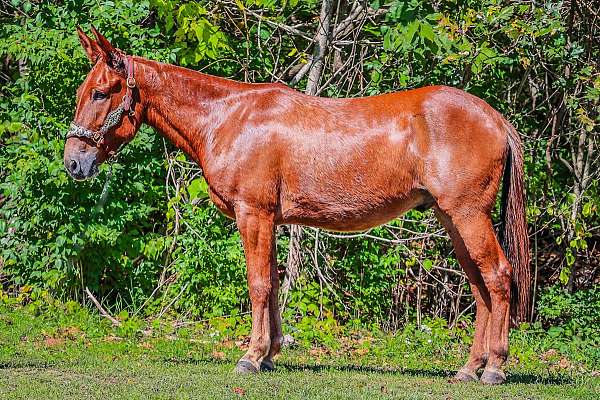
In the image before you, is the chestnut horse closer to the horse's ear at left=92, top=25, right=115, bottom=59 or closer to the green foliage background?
the horse's ear at left=92, top=25, right=115, bottom=59

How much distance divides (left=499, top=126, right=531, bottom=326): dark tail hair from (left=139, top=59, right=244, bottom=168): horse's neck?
2.21m

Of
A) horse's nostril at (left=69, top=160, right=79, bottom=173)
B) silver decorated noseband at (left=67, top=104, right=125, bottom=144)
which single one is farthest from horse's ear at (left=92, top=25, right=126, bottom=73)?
horse's nostril at (left=69, top=160, right=79, bottom=173)

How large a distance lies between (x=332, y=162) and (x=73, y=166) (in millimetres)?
2027

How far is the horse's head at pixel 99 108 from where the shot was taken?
7.25 metres

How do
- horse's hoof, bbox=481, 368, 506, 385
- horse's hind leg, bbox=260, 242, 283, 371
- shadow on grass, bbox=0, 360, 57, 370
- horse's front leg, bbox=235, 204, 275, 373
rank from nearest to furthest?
horse's hoof, bbox=481, 368, 506, 385 < horse's front leg, bbox=235, 204, 275, 373 < horse's hind leg, bbox=260, 242, 283, 371 < shadow on grass, bbox=0, 360, 57, 370

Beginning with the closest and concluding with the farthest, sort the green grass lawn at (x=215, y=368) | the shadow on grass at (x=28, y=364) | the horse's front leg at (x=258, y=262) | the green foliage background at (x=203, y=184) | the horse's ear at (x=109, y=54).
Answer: the green grass lawn at (x=215, y=368)
the horse's front leg at (x=258, y=262)
the horse's ear at (x=109, y=54)
the shadow on grass at (x=28, y=364)
the green foliage background at (x=203, y=184)

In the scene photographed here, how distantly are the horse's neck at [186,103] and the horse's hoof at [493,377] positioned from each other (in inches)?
107

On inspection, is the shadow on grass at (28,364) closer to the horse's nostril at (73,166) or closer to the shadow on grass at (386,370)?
the shadow on grass at (386,370)

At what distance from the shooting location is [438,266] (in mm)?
11133

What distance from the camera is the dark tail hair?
280 inches

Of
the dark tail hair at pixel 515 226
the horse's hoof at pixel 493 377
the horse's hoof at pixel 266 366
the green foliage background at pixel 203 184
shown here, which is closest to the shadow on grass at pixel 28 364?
the horse's hoof at pixel 266 366

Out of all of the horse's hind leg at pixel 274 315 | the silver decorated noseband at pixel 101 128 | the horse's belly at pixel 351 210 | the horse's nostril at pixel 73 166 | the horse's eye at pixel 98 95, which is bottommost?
the horse's hind leg at pixel 274 315

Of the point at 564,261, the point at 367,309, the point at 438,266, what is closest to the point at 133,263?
the point at 367,309

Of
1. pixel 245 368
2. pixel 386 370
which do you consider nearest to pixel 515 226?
pixel 386 370
